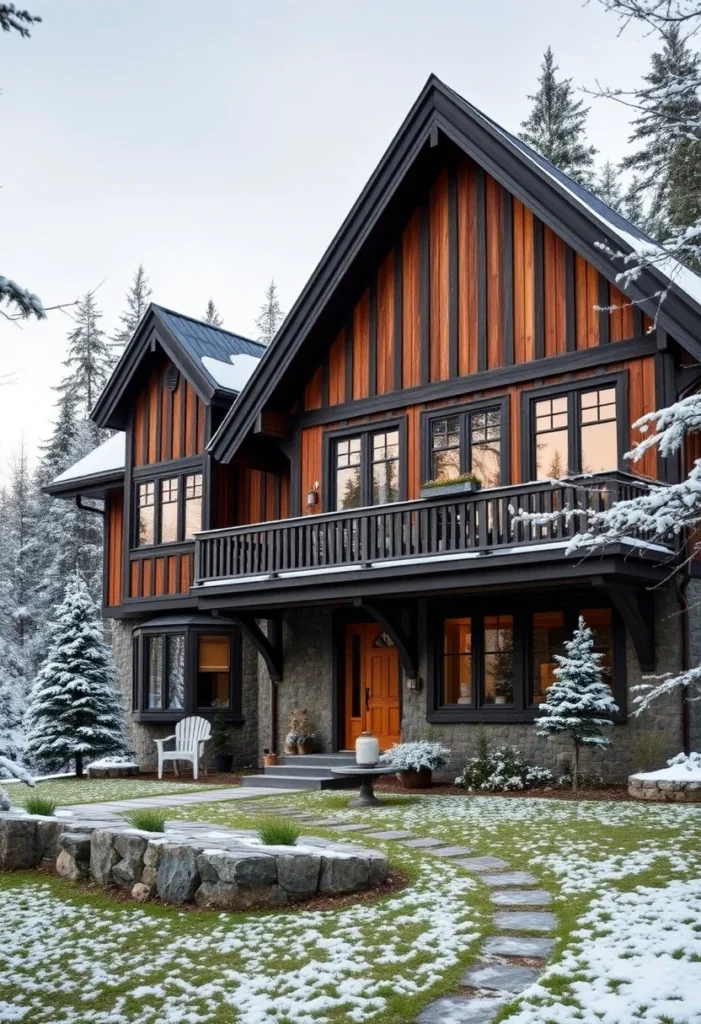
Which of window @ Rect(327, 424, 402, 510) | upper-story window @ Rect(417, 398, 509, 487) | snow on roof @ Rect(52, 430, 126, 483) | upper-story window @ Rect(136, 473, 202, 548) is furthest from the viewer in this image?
snow on roof @ Rect(52, 430, 126, 483)

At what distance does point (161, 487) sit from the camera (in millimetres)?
22359

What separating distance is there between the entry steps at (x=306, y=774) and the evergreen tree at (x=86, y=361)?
29247 mm

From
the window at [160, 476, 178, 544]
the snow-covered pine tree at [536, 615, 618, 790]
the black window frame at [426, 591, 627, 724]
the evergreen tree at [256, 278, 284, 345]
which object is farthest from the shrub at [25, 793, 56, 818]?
the evergreen tree at [256, 278, 284, 345]

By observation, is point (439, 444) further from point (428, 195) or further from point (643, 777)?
point (643, 777)

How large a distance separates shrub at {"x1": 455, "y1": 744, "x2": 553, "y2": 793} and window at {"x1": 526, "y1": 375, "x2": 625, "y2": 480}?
4.10m

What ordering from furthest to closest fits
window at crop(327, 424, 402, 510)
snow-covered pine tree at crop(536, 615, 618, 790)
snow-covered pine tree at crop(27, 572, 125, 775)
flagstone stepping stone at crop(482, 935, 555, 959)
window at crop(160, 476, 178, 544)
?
1. window at crop(160, 476, 178, 544)
2. snow-covered pine tree at crop(27, 572, 125, 775)
3. window at crop(327, 424, 402, 510)
4. snow-covered pine tree at crop(536, 615, 618, 790)
5. flagstone stepping stone at crop(482, 935, 555, 959)

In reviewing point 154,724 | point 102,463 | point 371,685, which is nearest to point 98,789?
point 154,724

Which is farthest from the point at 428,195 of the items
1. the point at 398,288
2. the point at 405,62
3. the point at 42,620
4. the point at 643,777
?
the point at 42,620

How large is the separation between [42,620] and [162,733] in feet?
61.0

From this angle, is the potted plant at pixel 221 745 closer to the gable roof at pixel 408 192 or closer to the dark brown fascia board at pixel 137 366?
the gable roof at pixel 408 192

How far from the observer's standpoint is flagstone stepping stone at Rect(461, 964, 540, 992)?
19.7 feet

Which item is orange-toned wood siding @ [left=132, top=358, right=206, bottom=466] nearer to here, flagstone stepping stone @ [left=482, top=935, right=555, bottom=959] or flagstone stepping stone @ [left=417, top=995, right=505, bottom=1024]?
flagstone stepping stone @ [left=482, top=935, right=555, bottom=959]

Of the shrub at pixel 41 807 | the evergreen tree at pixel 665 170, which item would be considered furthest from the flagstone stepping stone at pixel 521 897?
the evergreen tree at pixel 665 170

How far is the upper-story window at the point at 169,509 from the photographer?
21.7 metres
